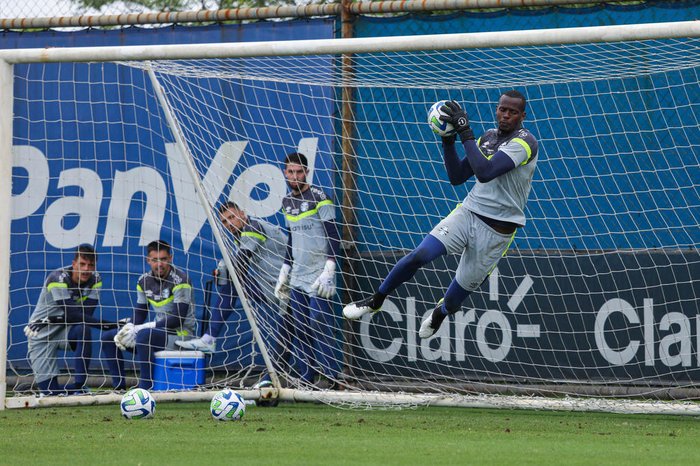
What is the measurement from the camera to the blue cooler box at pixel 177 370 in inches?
380

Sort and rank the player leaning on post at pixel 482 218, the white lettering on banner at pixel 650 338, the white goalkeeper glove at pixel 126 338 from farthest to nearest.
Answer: the white goalkeeper glove at pixel 126 338
the white lettering on banner at pixel 650 338
the player leaning on post at pixel 482 218

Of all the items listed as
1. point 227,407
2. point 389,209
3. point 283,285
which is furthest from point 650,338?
point 227,407

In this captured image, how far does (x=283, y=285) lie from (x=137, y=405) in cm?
213

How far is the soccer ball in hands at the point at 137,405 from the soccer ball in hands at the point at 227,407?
0.49 meters

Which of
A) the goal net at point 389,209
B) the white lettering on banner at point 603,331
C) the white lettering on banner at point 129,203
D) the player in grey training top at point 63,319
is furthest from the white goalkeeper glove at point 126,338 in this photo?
the white lettering on banner at point 603,331

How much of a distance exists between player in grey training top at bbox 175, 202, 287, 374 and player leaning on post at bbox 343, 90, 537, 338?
6.16 ft

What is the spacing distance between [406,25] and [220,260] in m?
2.70

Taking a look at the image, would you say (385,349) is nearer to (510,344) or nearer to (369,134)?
(510,344)

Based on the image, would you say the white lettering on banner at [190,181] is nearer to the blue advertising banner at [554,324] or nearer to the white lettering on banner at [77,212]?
the white lettering on banner at [77,212]

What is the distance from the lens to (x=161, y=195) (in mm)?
10750

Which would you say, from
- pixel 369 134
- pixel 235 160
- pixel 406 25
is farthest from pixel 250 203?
pixel 406 25

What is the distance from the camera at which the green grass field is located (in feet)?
19.3

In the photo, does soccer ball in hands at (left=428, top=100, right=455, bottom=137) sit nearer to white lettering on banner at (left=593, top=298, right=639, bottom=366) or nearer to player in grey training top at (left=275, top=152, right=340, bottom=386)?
player in grey training top at (left=275, top=152, right=340, bottom=386)

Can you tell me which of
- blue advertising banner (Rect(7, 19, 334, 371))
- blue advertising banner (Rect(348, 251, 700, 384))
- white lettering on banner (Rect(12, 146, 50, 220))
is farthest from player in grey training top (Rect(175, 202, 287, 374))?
white lettering on banner (Rect(12, 146, 50, 220))
